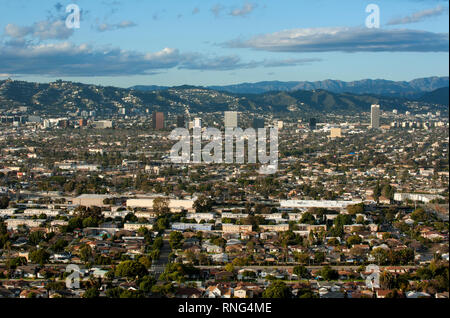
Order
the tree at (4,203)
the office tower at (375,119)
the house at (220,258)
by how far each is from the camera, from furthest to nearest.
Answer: the office tower at (375,119)
the tree at (4,203)
the house at (220,258)

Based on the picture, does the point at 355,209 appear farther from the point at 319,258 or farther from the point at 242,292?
the point at 242,292

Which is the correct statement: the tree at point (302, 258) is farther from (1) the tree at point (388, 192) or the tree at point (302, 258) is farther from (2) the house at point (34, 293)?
(1) the tree at point (388, 192)

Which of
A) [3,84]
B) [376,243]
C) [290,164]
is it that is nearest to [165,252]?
[376,243]

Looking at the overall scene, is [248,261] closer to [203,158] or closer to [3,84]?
[203,158]

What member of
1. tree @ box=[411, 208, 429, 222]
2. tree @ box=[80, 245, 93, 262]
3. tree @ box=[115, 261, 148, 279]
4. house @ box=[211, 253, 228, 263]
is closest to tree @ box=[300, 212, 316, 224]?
tree @ box=[411, 208, 429, 222]

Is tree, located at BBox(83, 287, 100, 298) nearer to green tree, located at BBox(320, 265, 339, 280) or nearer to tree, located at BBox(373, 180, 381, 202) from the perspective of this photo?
green tree, located at BBox(320, 265, 339, 280)

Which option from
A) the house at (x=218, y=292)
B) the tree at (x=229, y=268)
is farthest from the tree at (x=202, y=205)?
the house at (x=218, y=292)
